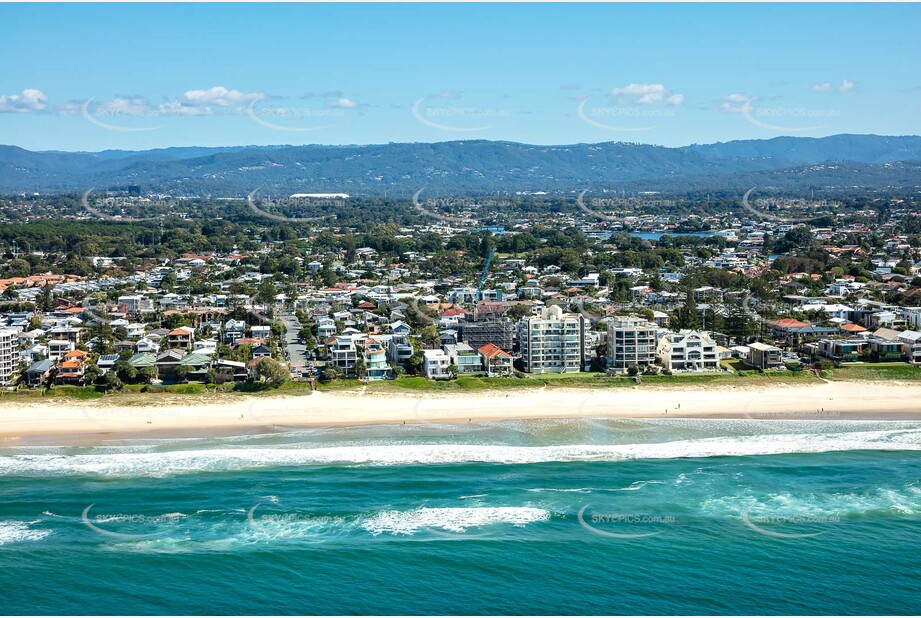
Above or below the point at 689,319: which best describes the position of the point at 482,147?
above

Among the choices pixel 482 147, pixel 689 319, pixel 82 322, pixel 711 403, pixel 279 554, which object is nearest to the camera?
pixel 279 554

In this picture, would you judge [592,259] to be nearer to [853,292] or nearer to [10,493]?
[853,292]

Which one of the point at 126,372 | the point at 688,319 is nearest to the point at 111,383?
the point at 126,372

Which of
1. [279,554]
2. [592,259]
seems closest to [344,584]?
[279,554]

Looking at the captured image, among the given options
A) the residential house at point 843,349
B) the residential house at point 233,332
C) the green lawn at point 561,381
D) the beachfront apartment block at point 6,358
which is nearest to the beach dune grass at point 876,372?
the residential house at point 843,349

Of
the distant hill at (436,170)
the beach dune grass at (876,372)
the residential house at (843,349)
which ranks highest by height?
the distant hill at (436,170)

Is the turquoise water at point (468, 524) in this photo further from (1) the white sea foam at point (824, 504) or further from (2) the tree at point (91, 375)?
(2) the tree at point (91, 375)
